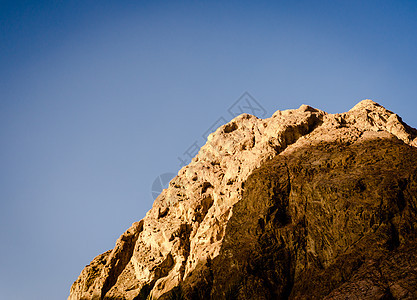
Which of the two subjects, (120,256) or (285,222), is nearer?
(285,222)

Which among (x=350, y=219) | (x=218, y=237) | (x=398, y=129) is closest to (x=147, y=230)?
(x=218, y=237)

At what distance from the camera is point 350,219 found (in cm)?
2297

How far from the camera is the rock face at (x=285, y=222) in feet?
69.3

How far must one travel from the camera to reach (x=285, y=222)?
1085 inches

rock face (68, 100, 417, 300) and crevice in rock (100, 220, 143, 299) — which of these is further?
crevice in rock (100, 220, 143, 299)

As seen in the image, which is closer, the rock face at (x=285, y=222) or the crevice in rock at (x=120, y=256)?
the rock face at (x=285, y=222)

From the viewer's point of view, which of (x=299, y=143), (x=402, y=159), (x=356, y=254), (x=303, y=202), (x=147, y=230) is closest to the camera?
(x=356, y=254)

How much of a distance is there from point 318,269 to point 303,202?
549 cm

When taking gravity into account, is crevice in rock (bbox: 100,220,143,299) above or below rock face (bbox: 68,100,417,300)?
above

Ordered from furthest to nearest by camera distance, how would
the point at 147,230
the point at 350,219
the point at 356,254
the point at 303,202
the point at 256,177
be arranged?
the point at 147,230 → the point at 256,177 → the point at 303,202 → the point at 350,219 → the point at 356,254

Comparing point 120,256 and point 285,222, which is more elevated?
point 120,256

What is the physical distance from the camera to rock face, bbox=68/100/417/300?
21.1 meters

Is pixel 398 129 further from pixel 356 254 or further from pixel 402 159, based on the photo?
pixel 356 254

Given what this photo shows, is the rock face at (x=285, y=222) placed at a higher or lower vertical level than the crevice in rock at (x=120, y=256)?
lower
